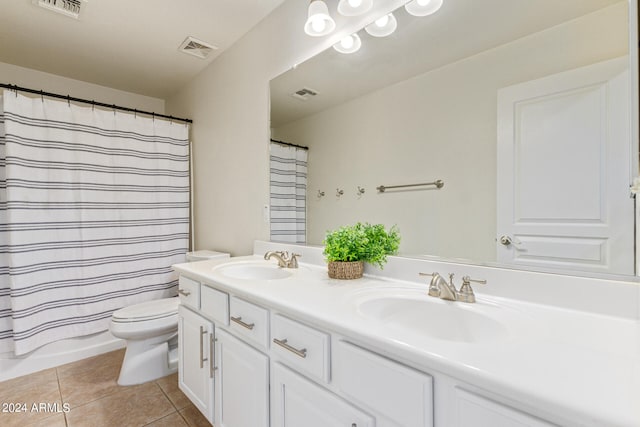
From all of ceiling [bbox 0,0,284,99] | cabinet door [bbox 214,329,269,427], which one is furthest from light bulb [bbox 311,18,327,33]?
cabinet door [bbox 214,329,269,427]

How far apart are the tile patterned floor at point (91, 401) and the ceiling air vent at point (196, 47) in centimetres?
237

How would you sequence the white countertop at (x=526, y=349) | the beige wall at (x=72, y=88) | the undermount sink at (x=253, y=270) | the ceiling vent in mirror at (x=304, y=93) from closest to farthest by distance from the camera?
the white countertop at (x=526, y=349), the undermount sink at (x=253, y=270), the ceiling vent in mirror at (x=304, y=93), the beige wall at (x=72, y=88)

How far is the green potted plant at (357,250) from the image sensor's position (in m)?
1.26

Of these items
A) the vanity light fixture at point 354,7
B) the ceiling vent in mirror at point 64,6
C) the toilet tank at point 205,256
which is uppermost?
the ceiling vent in mirror at point 64,6

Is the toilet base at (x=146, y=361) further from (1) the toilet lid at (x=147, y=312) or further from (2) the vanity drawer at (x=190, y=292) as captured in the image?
(2) the vanity drawer at (x=190, y=292)

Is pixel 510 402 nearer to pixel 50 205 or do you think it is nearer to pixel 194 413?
pixel 194 413

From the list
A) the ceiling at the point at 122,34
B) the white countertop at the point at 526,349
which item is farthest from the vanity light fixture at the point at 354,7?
the white countertop at the point at 526,349

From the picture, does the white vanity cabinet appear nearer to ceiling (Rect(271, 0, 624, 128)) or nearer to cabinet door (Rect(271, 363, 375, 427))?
cabinet door (Rect(271, 363, 375, 427))

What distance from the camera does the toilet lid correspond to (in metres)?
1.90

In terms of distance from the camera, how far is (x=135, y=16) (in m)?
1.96

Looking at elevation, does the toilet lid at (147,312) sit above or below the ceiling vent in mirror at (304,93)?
below

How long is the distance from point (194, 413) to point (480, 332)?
1591 mm

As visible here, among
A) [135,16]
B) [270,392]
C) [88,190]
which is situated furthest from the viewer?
[88,190]

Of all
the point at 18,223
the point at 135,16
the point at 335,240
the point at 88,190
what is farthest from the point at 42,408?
the point at 135,16
